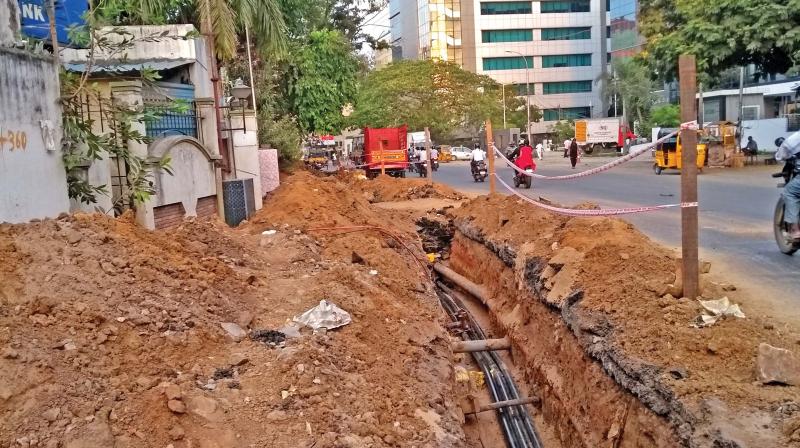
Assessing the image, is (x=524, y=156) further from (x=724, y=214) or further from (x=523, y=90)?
(x=523, y=90)

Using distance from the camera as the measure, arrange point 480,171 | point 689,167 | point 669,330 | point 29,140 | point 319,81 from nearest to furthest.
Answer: point 669,330, point 689,167, point 29,140, point 319,81, point 480,171

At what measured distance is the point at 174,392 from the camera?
423cm

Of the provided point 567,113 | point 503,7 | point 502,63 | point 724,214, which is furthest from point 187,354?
point 567,113

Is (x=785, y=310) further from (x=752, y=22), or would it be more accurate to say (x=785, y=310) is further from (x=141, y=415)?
(x=752, y=22)

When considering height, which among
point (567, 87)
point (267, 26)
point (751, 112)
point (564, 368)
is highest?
point (567, 87)

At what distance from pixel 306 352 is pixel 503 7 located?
7007 cm

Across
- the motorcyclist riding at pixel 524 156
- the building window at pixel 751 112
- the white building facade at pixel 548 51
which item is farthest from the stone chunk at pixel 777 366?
the white building facade at pixel 548 51

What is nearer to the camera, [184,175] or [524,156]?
[184,175]

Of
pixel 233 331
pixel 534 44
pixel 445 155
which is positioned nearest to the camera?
pixel 233 331

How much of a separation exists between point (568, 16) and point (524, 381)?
69.3m

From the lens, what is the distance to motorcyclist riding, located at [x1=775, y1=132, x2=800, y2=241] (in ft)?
25.2

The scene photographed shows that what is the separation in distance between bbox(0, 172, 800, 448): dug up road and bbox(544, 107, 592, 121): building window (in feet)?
217

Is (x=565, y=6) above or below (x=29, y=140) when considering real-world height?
above

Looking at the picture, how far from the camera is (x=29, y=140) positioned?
686cm
